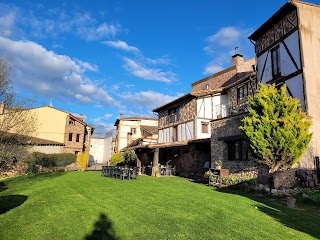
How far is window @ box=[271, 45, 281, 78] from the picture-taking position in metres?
16.0

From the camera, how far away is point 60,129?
34969mm

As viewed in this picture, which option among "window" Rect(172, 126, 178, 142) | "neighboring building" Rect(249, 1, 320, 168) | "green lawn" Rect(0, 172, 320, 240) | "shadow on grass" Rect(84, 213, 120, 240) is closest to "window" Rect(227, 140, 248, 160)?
"neighboring building" Rect(249, 1, 320, 168)

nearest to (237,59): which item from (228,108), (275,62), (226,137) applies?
(228,108)

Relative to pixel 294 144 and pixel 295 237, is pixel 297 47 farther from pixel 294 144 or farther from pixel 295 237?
pixel 295 237

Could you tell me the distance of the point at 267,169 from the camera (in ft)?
38.6

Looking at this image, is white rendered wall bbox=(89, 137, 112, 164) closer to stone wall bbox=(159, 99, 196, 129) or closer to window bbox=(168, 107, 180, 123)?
window bbox=(168, 107, 180, 123)

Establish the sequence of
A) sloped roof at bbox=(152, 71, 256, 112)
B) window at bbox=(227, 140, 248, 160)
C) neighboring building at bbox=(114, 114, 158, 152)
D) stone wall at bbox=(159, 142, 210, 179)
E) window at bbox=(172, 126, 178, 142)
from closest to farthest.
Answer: window at bbox=(227, 140, 248, 160)
stone wall at bbox=(159, 142, 210, 179)
sloped roof at bbox=(152, 71, 256, 112)
window at bbox=(172, 126, 178, 142)
neighboring building at bbox=(114, 114, 158, 152)

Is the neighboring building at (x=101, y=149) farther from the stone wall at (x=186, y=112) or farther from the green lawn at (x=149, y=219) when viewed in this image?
the green lawn at (x=149, y=219)

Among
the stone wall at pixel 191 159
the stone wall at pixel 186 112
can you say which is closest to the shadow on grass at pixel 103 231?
the stone wall at pixel 191 159

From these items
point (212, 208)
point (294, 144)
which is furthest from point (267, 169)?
point (212, 208)

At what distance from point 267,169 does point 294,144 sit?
194cm

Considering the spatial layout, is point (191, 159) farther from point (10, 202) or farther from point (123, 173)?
point (10, 202)

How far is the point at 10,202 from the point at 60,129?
28.1 metres

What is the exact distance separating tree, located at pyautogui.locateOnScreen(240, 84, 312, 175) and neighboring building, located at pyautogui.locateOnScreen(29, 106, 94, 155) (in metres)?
29.3
